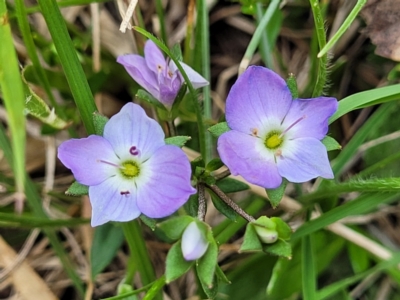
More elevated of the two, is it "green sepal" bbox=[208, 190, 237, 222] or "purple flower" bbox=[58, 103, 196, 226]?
"purple flower" bbox=[58, 103, 196, 226]

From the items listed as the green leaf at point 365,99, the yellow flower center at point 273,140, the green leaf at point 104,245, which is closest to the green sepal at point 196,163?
the yellow flower center at point 273,140

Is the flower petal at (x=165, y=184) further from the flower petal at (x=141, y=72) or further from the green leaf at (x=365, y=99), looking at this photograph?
the green leaf at (x=365, y=99)

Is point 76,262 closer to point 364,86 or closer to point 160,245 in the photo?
point 160,245

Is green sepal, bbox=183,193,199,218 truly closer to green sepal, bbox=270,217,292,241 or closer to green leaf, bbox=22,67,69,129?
green sepal, bbox=270,217,292,241

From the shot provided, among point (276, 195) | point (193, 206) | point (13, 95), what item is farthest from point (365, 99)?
point (13, 95)

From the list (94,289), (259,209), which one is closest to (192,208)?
(259,209)

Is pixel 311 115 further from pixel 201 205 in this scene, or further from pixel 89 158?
pixel 89 158

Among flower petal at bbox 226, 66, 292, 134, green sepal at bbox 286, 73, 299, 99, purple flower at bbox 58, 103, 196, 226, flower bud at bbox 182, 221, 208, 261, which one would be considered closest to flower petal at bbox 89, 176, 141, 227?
purple flower at bbox 58, 103, 196, 226
